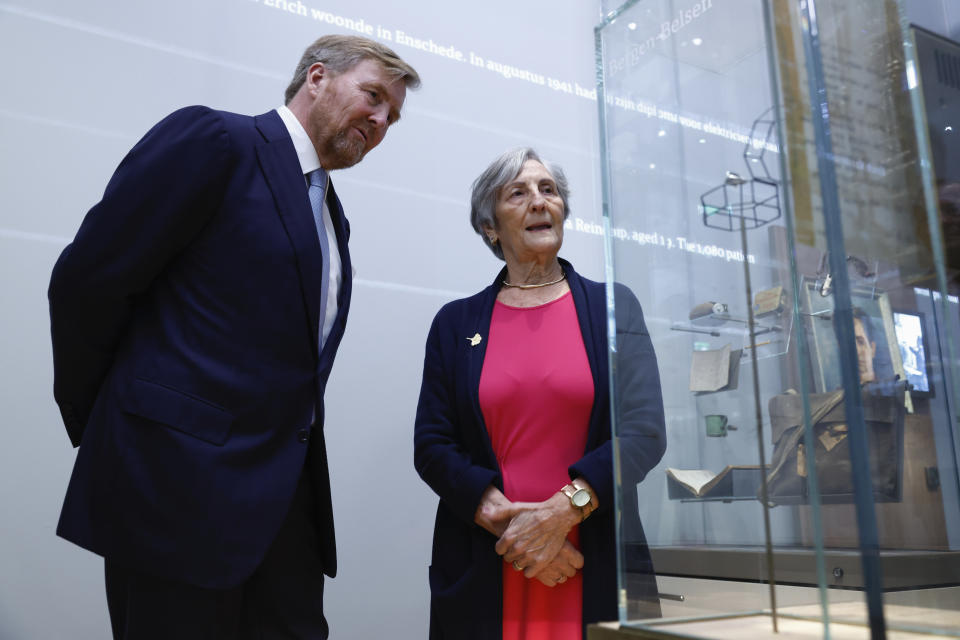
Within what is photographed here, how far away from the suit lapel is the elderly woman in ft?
1.49

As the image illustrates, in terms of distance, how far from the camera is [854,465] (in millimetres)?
628

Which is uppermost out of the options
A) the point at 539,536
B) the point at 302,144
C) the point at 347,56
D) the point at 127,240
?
the point at 347,56

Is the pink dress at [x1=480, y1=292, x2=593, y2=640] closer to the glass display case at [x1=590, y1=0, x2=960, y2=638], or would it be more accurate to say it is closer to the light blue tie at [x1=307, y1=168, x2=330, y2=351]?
the light blue tie at [x1=307, y1=168, x2=330, y2=351]

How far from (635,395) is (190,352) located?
75 centimetres

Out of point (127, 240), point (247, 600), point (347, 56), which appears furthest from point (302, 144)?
point (247, 600)

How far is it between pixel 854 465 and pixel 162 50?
217 cm

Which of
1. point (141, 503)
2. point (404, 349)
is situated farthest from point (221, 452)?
point (404, 349)

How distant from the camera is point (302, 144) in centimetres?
157

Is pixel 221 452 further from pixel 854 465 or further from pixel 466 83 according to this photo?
pixel 466 83

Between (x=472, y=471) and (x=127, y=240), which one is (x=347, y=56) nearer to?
(x=127, y=240)

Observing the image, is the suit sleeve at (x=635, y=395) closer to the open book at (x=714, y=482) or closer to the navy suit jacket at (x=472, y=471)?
the open book at (x=714, y=482)

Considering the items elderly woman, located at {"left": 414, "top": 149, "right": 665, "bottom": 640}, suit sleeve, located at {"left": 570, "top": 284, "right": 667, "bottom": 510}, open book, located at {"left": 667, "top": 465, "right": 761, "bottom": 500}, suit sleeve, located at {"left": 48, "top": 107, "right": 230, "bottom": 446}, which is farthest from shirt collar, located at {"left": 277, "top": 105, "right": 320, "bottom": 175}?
open book, located at {"left": 667, "top": 465, "right": 761, "bottom": 500}

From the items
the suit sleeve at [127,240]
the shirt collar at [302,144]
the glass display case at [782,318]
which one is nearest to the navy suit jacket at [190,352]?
the suit sleeve at [127,240]

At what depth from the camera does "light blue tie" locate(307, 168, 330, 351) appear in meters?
1.45
